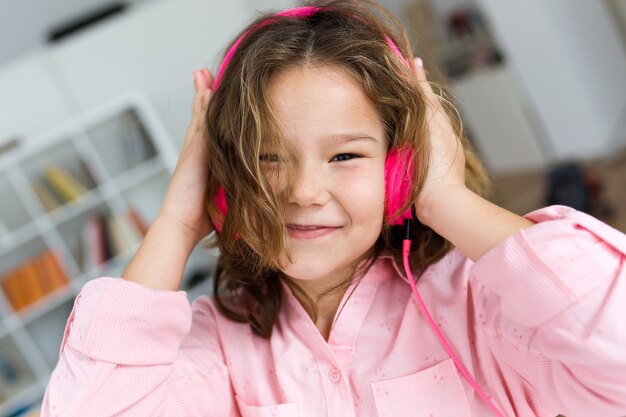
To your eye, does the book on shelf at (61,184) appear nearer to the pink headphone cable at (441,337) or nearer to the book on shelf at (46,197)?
the book on shelf at (46,197)

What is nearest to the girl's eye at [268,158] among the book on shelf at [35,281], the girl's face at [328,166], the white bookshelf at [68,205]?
the girl's face at [328,166]

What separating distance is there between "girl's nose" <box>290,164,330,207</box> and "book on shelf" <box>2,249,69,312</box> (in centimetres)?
340

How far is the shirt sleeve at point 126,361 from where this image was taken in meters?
0.88

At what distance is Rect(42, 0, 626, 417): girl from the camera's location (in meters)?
0.79

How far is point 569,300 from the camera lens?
0.74m

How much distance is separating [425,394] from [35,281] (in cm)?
347

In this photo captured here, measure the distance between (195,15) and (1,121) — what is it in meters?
1.32

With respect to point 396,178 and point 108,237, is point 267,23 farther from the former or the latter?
point 108,237

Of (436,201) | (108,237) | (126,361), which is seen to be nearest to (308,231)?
(436,201)

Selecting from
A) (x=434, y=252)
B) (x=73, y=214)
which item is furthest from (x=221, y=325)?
(x=73, y=214)

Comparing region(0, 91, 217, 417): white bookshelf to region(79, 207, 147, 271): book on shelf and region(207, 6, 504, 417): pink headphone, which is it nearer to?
region(79, 207, 147, 271): book on shelf

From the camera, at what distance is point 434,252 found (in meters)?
0.99

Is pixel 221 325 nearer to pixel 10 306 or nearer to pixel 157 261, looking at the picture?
pixel 157 261

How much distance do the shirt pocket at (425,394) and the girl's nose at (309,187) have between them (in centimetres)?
26
